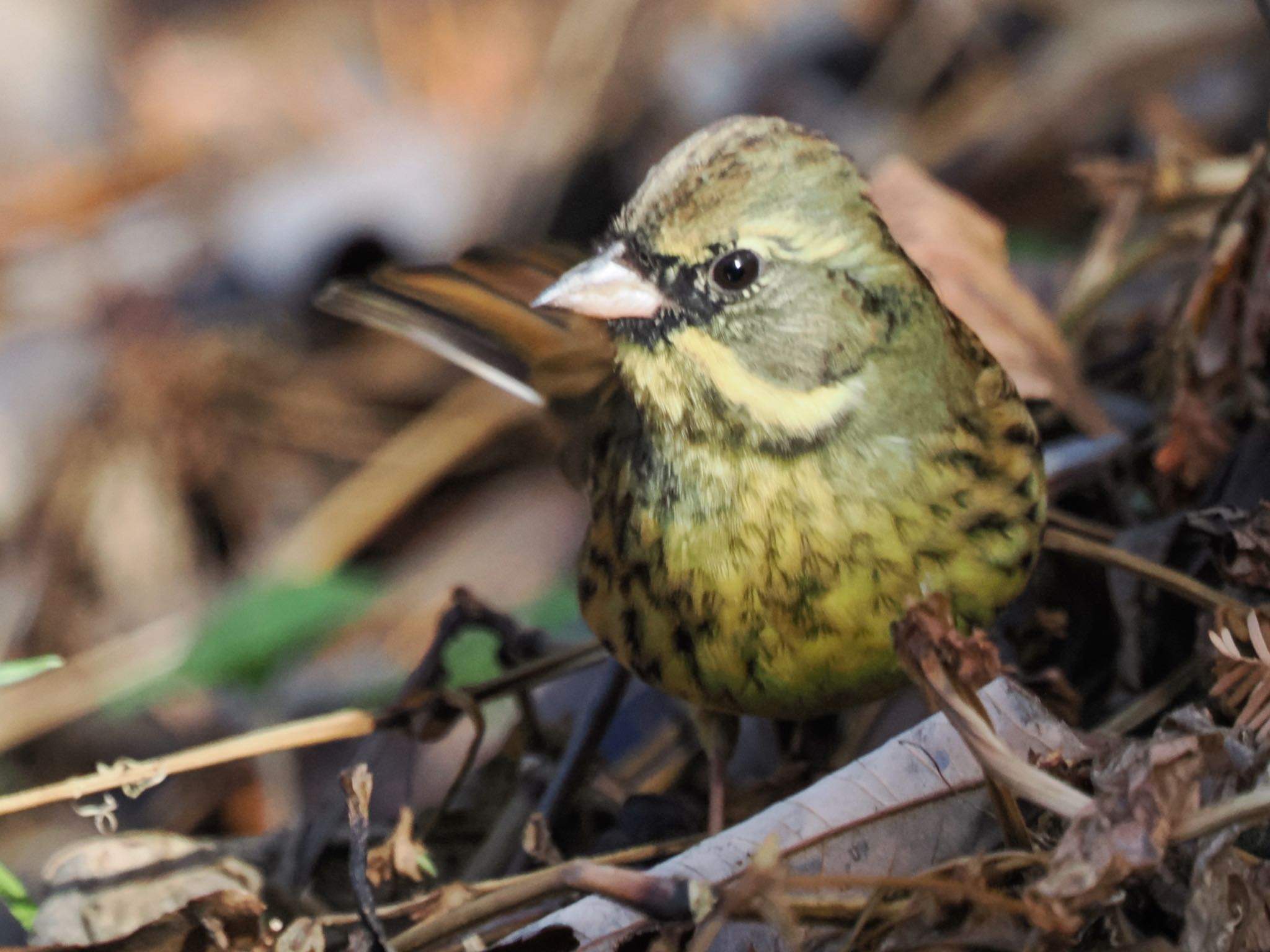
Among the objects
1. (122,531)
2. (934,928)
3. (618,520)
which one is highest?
(122,531)

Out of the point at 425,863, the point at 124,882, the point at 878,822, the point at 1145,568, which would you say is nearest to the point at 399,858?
the point at 425,863

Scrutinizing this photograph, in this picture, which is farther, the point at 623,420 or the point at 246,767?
the point at 246,767

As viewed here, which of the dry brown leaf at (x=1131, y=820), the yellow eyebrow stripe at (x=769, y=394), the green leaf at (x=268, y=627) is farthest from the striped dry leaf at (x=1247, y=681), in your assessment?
the green leaf at (x=268, y=627)

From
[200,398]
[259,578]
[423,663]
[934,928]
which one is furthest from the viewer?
[200,398]

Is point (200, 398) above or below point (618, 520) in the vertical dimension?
above

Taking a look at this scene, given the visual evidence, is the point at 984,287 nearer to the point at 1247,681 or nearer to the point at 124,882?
the point at 1247,681

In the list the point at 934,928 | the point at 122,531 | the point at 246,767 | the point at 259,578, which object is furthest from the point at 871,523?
the point at 122,531

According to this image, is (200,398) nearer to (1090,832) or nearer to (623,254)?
(623,254)

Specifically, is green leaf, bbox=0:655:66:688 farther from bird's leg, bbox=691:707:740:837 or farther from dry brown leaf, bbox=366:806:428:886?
bird's leg, bbox=691:707:740:837
